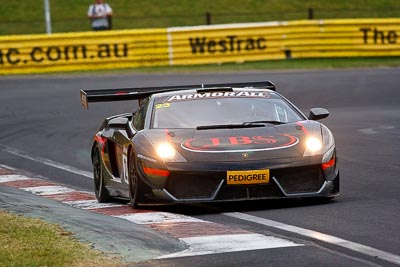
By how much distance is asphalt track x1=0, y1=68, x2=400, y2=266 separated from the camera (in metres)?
8.07

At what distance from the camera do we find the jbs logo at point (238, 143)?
10.4m

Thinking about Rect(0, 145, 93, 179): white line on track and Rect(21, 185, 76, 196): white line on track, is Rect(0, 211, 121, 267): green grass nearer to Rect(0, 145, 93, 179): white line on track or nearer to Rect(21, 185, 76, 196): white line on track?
Rect(21, 185, 76, 196): white line on track

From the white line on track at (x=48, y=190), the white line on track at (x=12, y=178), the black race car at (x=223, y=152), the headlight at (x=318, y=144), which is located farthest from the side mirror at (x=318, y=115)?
the white line on track at (x=12, y=178)

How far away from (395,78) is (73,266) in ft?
66.0

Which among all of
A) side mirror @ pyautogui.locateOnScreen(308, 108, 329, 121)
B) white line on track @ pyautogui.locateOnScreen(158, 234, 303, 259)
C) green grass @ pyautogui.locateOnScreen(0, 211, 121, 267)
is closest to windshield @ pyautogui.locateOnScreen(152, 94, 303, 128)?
side mirror @ pyautogui.locateOnScreen(308, 108, 329, 121)

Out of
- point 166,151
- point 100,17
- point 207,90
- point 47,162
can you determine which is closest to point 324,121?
point 47,162

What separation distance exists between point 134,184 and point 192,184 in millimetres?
712

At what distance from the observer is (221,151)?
408 inches

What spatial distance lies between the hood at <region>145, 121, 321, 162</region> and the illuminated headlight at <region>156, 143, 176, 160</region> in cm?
5

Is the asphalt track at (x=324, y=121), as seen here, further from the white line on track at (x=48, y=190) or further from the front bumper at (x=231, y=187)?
the white line on track at (x=48, y=190)

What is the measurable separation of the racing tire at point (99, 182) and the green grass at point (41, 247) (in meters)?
3.02

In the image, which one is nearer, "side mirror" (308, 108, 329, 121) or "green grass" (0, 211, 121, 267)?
"green grass" (0, 211, 121, 267)

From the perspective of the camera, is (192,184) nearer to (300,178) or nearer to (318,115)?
(300,178)

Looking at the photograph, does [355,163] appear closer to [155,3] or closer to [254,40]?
[254,40]
